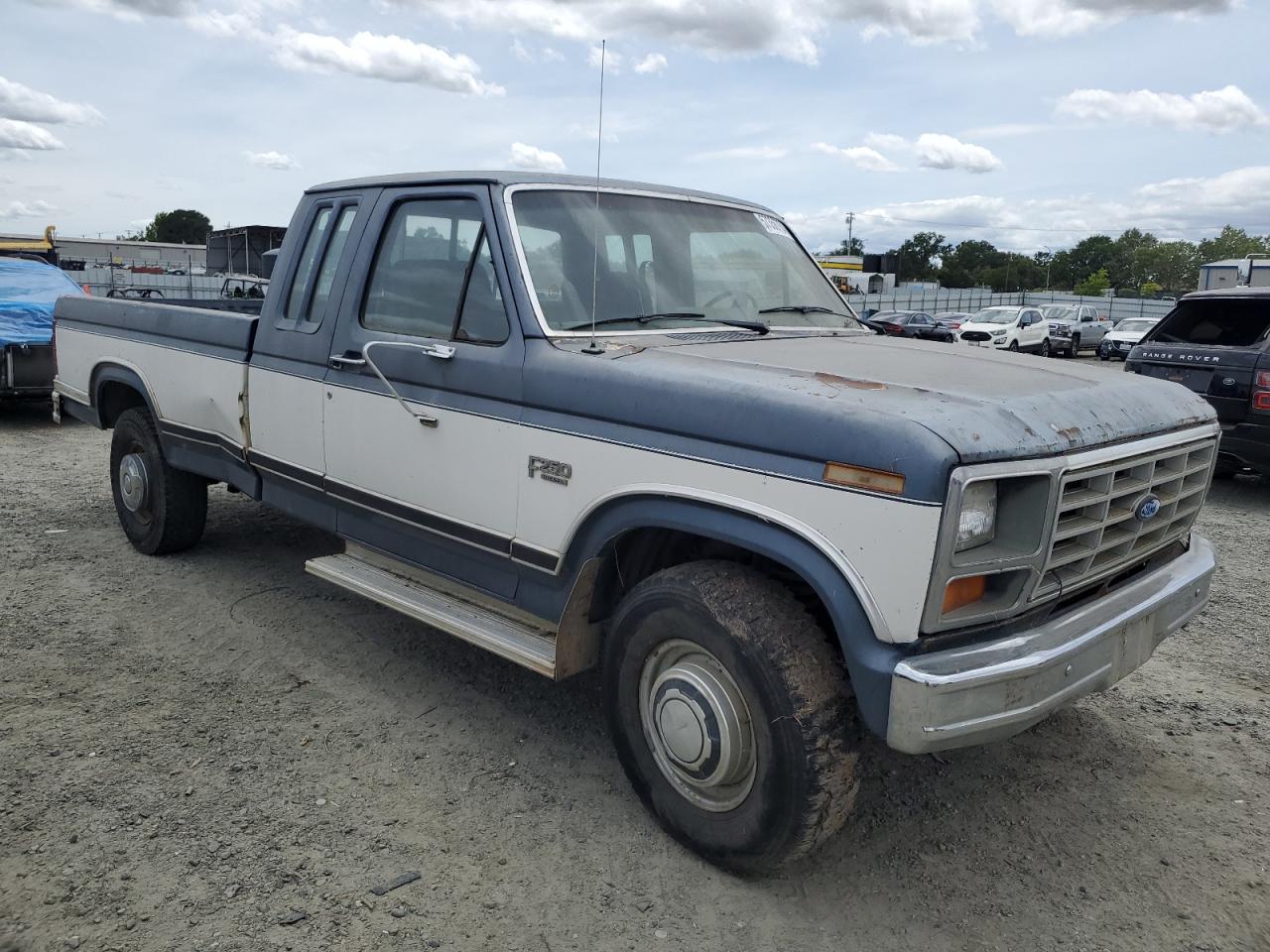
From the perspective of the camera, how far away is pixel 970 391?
2900mm

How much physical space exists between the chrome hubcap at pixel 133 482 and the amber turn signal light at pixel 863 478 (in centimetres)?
456

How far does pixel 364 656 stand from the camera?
4.63m

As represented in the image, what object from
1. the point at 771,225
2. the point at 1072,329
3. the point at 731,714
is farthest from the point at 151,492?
the point at 1072,329

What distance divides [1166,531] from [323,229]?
11.9ft

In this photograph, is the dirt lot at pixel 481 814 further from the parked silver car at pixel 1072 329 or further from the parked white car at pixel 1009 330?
the parked silver car at pixel 1072 329

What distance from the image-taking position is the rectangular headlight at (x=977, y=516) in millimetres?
2508

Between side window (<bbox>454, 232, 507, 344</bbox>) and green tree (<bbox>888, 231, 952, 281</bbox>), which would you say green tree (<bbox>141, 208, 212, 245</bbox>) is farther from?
side window (<bbox>454, 232, 507, 344</bbox>)

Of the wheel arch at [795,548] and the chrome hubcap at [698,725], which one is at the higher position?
the wheel arch at [795,548]

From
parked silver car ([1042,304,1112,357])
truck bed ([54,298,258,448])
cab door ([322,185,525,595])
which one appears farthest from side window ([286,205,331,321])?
parked silver car ([1042,304,1112,357])

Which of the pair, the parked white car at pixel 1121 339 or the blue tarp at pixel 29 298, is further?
the parked white car at pixel 1121 339

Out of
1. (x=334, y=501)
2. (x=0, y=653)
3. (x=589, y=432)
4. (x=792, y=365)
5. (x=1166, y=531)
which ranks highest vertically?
(x=792, y=365)

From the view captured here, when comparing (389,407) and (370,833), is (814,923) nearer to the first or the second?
(370,833)

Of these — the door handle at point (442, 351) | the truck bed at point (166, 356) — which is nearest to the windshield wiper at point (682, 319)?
the door handle at point (442, 351)

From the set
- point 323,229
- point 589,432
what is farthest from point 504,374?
point 323,229
